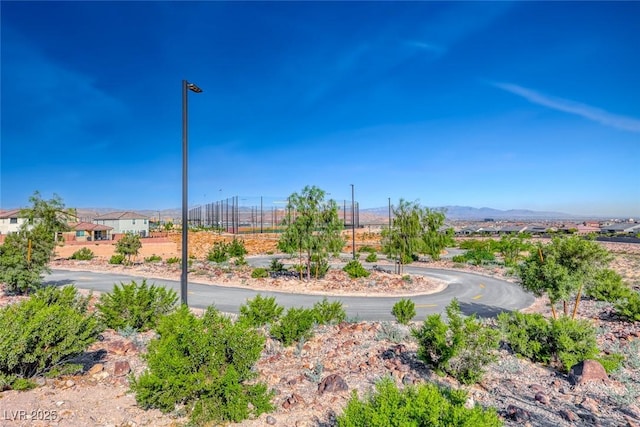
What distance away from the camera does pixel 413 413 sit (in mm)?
3619

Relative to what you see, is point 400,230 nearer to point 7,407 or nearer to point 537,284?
point 537,284

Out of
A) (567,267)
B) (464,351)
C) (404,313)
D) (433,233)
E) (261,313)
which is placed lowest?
(404,313)

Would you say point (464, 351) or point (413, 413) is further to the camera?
point (464, 351)

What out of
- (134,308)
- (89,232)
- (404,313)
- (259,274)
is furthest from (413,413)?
(89,232)

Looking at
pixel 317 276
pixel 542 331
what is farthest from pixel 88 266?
pixel 542 331

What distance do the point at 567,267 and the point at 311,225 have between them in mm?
13172

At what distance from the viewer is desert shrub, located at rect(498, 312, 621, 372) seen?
790 centimetres

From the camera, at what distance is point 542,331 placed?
8594mm

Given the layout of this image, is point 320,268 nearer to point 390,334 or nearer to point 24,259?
point 390,334

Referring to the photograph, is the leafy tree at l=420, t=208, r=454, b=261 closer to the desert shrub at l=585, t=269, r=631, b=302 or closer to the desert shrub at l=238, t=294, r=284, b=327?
the desert shrub at l=585, t=269, r=631, b=302

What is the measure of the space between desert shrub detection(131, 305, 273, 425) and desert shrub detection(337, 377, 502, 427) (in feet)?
6.27

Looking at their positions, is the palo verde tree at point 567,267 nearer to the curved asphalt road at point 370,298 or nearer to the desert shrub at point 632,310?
the desert shrub at point 632,310

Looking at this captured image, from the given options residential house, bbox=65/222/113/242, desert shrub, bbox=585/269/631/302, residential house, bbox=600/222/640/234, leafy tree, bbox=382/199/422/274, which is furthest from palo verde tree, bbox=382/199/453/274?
residential house, bbox=600/222/640/234

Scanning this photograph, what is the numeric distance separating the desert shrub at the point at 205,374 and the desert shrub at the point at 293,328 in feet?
11.9
